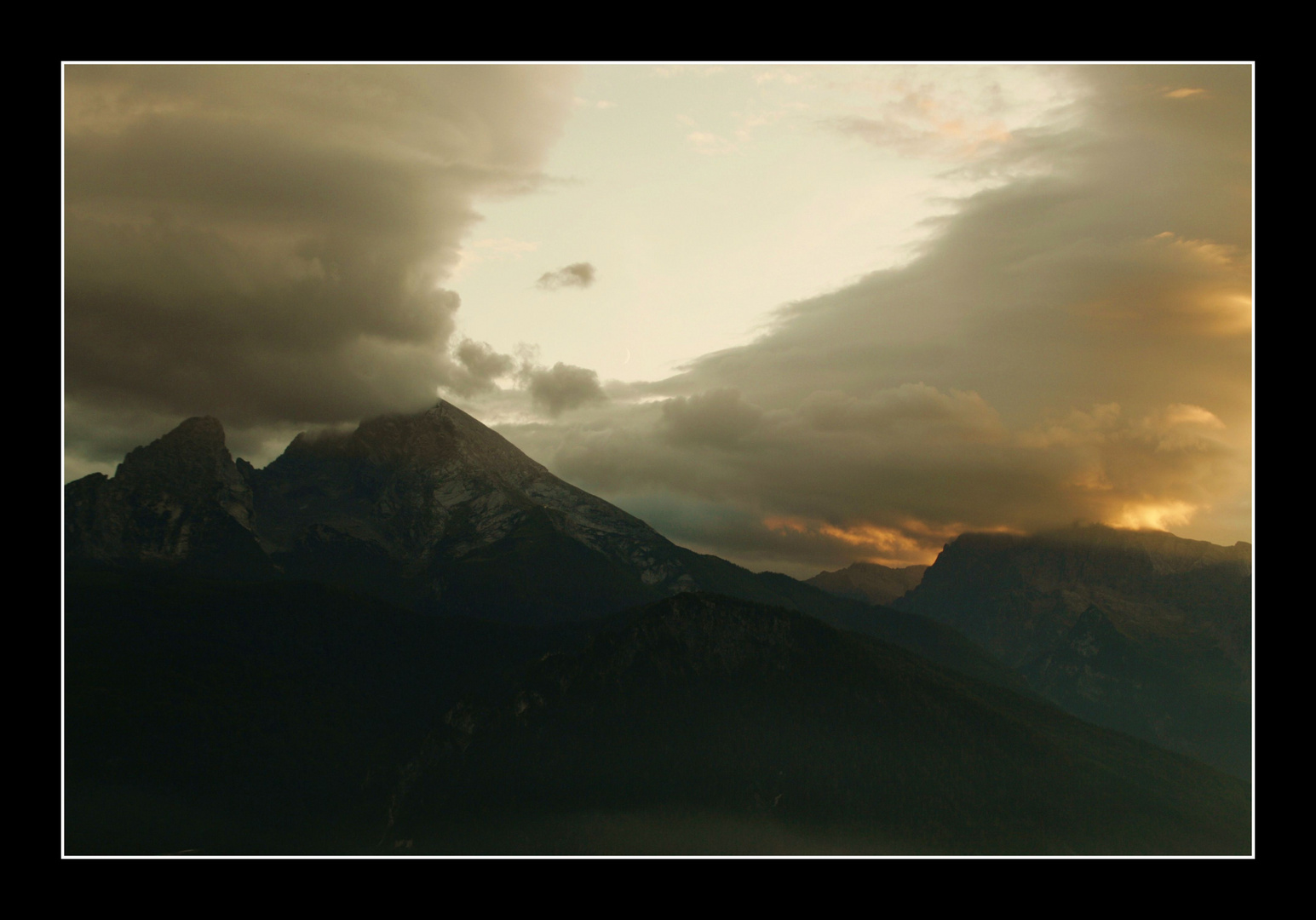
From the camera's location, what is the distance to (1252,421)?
8106 cm
